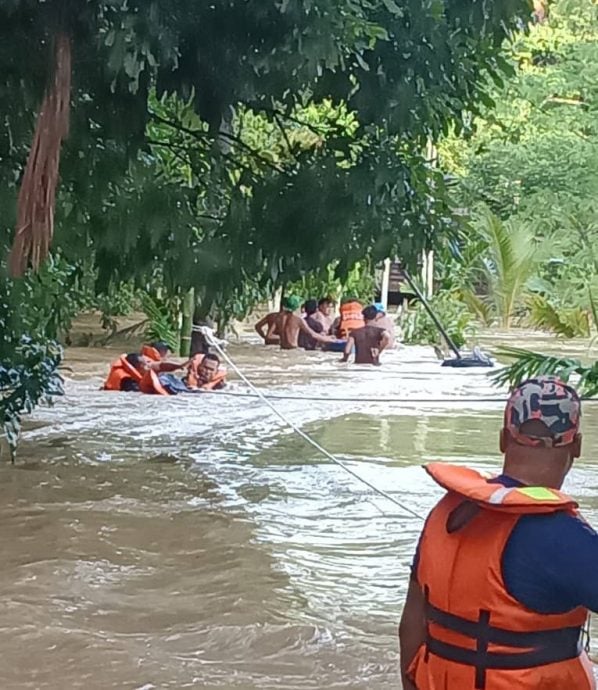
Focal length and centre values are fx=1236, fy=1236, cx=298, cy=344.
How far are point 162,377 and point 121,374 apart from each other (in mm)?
503

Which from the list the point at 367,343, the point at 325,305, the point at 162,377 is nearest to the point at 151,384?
the point at 162,377

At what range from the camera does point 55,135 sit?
208 inches

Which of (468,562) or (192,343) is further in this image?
(192,343)

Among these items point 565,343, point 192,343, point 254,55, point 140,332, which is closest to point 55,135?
point 254,55

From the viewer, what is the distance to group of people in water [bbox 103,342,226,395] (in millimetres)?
13445

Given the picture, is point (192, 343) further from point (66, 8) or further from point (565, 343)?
point (66, 8)

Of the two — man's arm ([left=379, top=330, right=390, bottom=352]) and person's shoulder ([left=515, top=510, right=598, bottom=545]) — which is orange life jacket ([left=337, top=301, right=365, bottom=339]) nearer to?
man's arm ([left=379, top=330, right=390, bottom=352])

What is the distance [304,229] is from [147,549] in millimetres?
2058

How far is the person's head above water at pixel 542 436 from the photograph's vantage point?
253 centimetres

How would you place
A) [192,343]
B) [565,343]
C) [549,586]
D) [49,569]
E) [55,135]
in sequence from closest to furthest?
[549,586] < [55,135] < [49,569] < [192,343] < [565,343]

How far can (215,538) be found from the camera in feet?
22.9

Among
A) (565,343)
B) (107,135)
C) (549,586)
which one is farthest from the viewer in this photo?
(565,343)

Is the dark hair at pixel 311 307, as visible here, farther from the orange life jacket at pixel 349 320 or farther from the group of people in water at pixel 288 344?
the orange life jacket at pixel 349 320

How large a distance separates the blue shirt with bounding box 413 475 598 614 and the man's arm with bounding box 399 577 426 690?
0.89 ft
